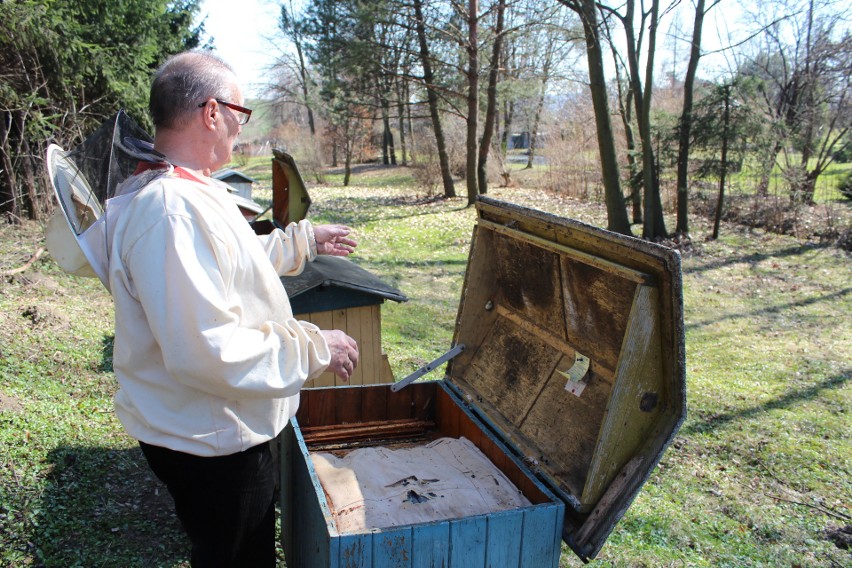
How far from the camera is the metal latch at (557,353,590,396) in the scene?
102 inches

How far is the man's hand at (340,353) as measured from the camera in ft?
6.63

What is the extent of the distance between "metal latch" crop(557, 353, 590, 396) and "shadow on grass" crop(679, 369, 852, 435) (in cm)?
365

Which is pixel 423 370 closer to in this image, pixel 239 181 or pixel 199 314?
pixel 199 314

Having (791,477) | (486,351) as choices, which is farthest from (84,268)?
(791,477)

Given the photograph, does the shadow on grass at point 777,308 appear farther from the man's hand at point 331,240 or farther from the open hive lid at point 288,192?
the man's hand at point 331,240

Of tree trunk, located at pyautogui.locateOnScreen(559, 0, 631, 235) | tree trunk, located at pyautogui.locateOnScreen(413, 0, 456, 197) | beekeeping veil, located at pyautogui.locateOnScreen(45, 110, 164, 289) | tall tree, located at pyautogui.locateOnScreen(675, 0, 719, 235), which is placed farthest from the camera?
tree trunk, located at pyautogui.locateOnScreen(413, 0, 456, 197)

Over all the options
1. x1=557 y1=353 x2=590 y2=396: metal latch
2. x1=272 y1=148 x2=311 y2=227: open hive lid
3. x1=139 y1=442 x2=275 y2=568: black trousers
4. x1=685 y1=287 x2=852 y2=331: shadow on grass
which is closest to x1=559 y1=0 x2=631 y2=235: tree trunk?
x1=685 y1=287 x2=852 y2=331: shadow on grass

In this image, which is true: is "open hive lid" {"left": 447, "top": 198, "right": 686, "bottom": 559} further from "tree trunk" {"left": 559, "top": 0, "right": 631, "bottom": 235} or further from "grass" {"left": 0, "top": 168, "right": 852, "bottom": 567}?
"tree trunk" {"left": 559, "top": 0, "right": 631, "bottom": 235}

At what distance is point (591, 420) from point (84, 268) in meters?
1.88

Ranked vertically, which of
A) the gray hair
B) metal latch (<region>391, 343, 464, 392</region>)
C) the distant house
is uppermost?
the gray hair

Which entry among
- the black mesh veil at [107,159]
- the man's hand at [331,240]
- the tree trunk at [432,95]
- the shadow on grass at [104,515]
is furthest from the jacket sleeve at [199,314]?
the tree trunk at [432,95]

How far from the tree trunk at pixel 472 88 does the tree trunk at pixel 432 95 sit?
3.95 ft

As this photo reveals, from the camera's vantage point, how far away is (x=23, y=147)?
32.2 ft

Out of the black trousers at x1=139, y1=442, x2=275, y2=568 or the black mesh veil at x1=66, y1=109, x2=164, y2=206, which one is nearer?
the black trousers at x1=139, y1=442, x2=275, y2=568
